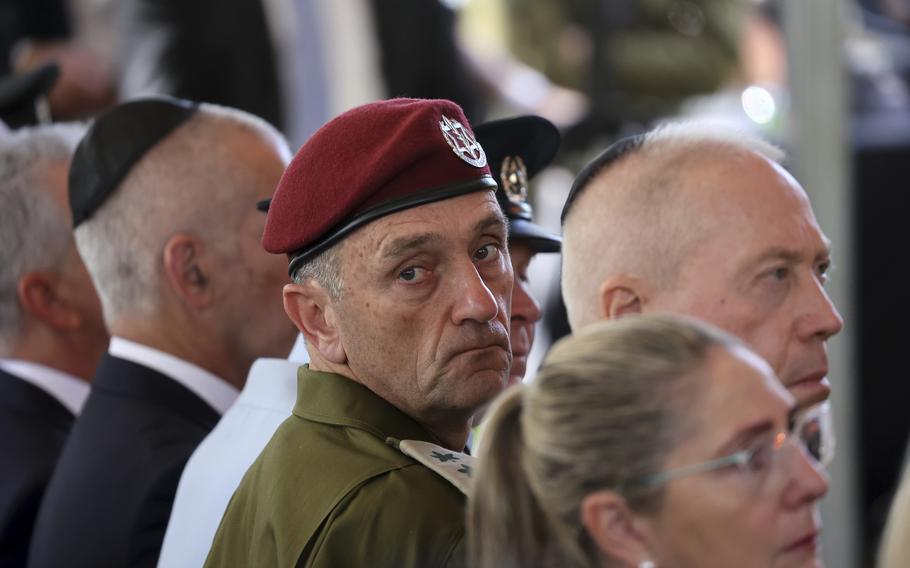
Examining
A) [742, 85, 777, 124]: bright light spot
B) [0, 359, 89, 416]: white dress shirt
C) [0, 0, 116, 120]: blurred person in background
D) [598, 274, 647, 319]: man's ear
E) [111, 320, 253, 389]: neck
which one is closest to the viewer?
[598, 274, 647, 319]: man's ear

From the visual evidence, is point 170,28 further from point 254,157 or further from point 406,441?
point 406,441

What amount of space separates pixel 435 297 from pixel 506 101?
3739 mm

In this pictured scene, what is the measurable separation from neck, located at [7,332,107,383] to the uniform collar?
1.32 meters

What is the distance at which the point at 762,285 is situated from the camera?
2213mm

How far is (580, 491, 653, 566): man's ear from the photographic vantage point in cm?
158

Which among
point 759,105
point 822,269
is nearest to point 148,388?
point 822,269

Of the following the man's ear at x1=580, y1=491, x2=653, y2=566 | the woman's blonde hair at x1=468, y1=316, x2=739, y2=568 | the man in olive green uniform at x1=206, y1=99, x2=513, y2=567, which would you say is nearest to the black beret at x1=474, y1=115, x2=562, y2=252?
the man in olive green uniform at x1=206, y1=99, x2=513, y2=567

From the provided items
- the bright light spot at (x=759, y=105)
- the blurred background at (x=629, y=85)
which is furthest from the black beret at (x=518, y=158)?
the bright light spot at (x=759, y=105)

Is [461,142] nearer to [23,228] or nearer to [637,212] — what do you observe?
[637,212]

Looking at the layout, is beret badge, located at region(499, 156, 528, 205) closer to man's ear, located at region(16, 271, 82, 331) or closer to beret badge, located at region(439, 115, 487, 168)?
beret badge, located at region(439, 115, 487, 168)

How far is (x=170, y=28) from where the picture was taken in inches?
191

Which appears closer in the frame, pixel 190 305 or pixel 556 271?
pixel 190 305

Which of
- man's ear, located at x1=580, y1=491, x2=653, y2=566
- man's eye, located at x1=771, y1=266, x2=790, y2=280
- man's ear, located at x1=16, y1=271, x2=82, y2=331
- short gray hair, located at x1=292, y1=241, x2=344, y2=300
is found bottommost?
man's ear, located at x1=16, y1=271, x2=82, y2=331

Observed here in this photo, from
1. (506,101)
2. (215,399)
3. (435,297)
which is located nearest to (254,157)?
(215,399)
